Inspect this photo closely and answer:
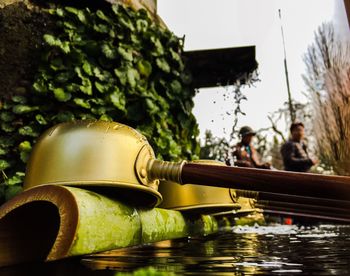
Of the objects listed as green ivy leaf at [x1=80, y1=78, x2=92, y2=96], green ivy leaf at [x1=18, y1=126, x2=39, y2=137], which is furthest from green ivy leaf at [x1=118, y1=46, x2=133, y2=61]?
green ivy leaf at [x1=18, y1=126, x2=39, y2=137]

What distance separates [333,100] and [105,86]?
6.64 feet

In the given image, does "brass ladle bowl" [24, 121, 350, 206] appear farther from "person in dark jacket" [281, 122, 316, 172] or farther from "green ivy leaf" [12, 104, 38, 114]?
"person in dark jacket" [281, 122, 316, 172]

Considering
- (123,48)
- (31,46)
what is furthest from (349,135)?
(31,46)

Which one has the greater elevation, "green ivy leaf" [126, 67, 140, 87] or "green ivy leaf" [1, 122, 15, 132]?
"green ivy leaf" [126, 67, 140, 87]

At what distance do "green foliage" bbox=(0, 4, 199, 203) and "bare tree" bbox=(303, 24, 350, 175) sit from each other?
1444mm

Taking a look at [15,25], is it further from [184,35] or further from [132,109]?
[184,35]

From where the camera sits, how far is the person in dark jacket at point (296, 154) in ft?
18.1

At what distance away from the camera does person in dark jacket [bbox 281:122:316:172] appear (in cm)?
552

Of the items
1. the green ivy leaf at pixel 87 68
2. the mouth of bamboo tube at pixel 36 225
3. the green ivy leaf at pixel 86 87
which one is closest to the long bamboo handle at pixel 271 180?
the mouth of bamboo tube at pixel 36 225

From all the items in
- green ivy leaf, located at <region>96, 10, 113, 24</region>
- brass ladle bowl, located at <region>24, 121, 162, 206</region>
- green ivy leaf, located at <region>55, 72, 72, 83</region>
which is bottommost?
brass ladle bowl, located at <region>24, 121, 162, 206</region>

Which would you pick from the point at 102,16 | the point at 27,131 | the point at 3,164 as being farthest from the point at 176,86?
the point at 3,164

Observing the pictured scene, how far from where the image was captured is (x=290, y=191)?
1.32 meters

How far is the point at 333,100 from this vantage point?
3619mm

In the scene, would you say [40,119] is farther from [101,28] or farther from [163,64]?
[163,64]
